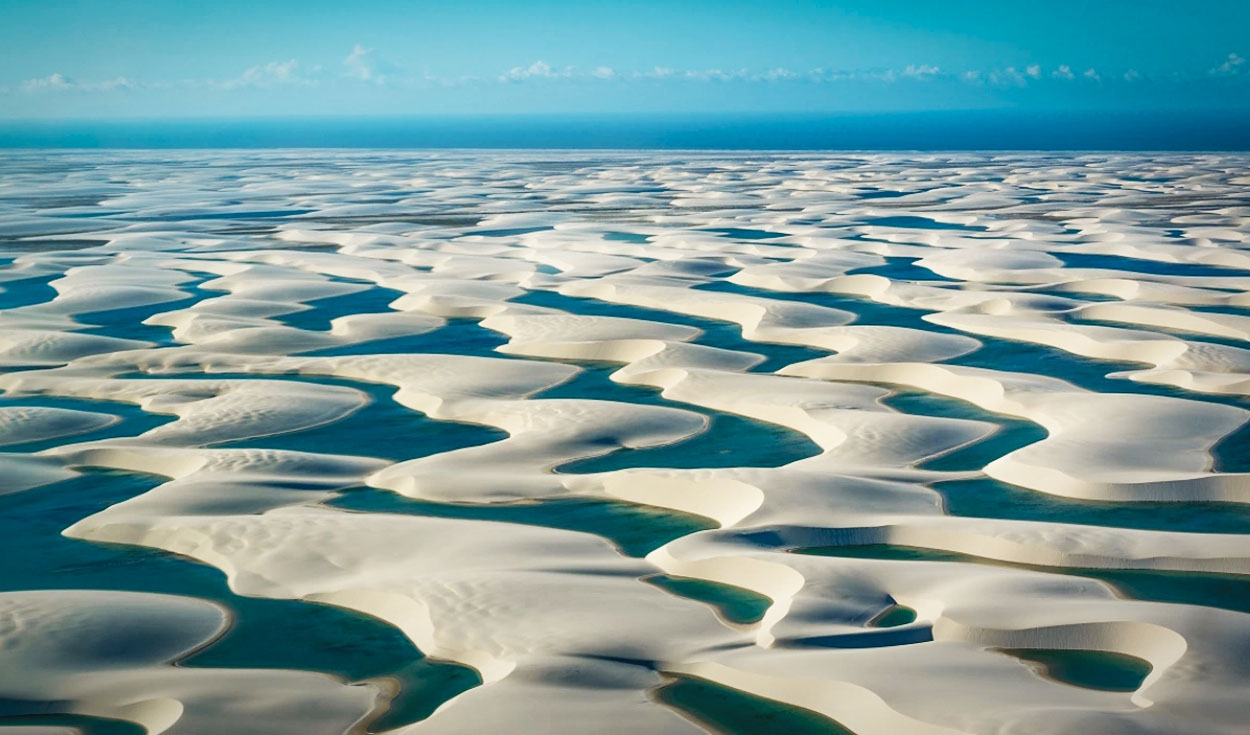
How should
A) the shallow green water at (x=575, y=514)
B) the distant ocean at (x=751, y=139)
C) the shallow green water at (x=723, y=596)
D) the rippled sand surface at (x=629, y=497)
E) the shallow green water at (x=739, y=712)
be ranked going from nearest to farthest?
the shallow green water at (x=739, y=712) → the rippled sand surface at (x=629, y=497) → the shallow green water at (x=723, y=596) → the shallow green water at (x=575, y=514) → the distant ocean at (x=751, y=139)

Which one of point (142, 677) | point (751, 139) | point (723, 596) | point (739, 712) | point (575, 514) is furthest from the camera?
point (751, 139)

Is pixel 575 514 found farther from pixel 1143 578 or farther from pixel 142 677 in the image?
pixel 1143 578

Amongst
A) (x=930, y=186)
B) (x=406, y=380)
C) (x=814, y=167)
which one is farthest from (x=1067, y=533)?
(x=814, y=167)

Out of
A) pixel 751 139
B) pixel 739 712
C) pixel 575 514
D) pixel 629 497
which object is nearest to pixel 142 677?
pixel 739 712

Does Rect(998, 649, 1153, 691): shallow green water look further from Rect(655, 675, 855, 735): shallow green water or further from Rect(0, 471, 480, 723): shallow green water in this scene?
Rect(0, 471, 480, 723): shallow green water

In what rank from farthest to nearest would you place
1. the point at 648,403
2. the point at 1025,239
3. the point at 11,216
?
the point at 11,216, the point at 1025,239, the point at 648,403

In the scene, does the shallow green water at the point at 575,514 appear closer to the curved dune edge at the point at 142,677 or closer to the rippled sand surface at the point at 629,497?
the rippled sand surface at the point at 629,497

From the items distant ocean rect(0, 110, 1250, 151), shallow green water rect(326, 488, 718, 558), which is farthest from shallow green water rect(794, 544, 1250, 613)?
distant ocean rect(0, 110, 1250, 151)

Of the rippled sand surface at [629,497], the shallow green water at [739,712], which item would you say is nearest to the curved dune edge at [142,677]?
the rippled sand surface at [629,497]

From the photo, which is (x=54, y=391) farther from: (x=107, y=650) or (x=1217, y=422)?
(x=1217, y=422)
